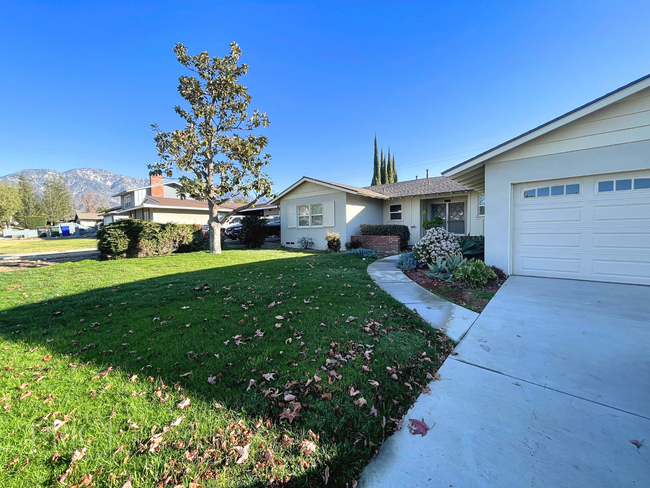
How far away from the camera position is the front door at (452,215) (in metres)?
15.1

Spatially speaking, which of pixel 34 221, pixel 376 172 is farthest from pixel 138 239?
pixel 34 221

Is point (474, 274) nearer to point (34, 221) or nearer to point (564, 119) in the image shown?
point (564, 119)

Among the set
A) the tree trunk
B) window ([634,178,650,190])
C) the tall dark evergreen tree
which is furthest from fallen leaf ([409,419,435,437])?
the tall dark evergreen tree

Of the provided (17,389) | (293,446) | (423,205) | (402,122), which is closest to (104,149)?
(402,122)

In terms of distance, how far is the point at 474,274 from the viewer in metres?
6.18

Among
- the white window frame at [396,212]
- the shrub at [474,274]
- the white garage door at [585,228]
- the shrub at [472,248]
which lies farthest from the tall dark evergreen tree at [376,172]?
the shrub at [474,274]

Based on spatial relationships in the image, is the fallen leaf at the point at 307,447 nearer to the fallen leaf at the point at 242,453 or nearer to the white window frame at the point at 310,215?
the fallen leaf at the point at 242,453

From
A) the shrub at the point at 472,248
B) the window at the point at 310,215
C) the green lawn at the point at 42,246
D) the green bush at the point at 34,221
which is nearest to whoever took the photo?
the shrub at the point at 472,248

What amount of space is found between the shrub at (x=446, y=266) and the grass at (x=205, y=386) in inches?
90.7

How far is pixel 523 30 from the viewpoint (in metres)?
8.66

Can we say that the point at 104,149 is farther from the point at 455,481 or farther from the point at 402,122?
the point at 455,481

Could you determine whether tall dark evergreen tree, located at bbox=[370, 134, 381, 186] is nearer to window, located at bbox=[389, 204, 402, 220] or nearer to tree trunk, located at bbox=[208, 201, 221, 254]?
window, located at bbox=[389, 204, 402, 220]

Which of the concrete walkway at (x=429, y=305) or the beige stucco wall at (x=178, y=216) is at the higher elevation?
the beige stucco wall at (x=178, y=216)

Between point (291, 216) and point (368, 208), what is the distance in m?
4.90
